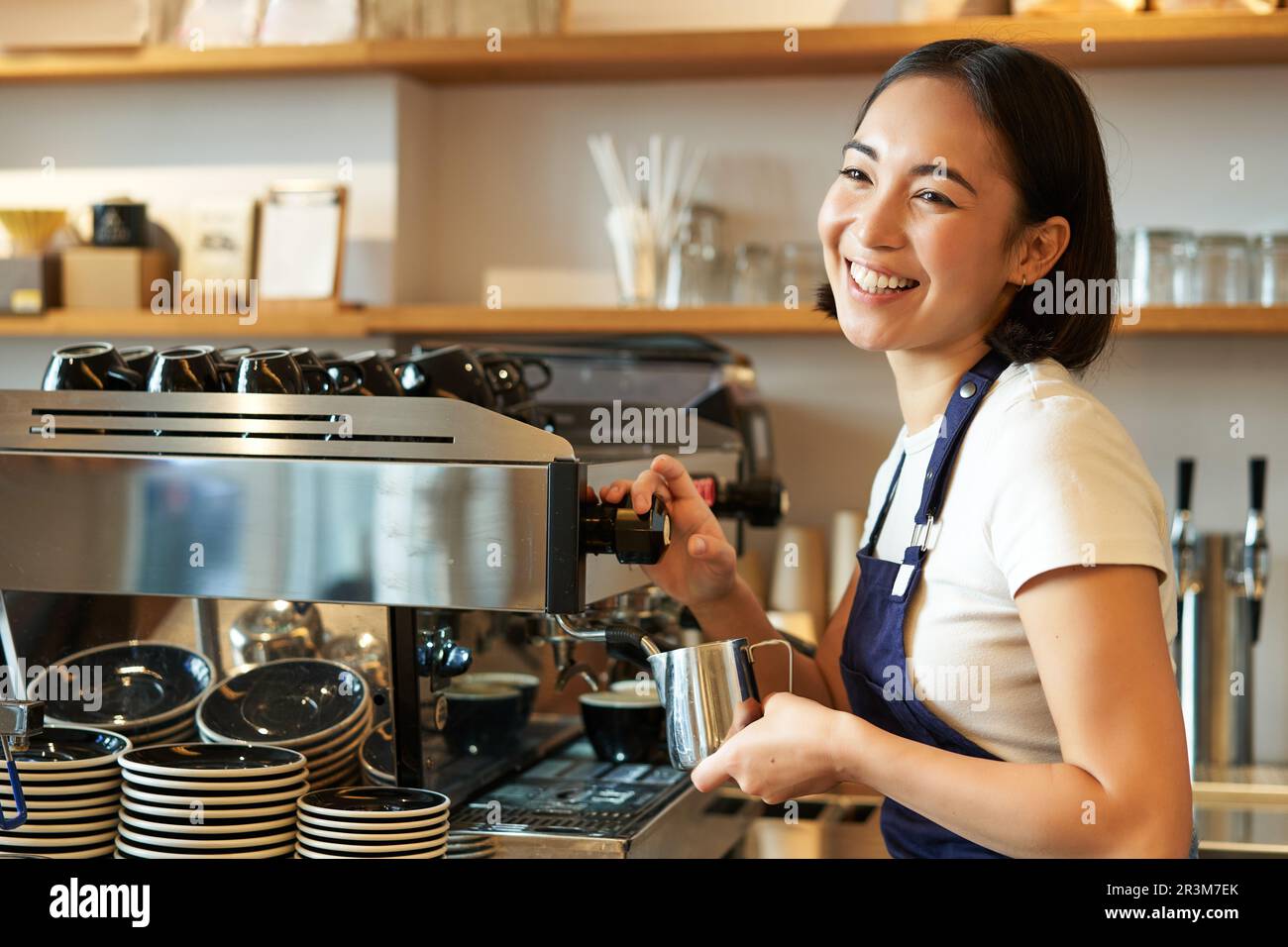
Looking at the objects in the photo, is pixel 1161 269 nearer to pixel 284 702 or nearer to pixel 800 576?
pixel 800 576

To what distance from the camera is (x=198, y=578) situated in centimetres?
107

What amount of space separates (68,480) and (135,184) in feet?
6.01

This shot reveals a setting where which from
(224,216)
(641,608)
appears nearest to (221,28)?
(224,216)

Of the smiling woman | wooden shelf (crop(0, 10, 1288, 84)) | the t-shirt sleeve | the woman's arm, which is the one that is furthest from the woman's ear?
wooden shelf (crop(0, 10, 1288, 84))

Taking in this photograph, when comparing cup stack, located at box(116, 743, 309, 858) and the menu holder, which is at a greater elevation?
the menu holder

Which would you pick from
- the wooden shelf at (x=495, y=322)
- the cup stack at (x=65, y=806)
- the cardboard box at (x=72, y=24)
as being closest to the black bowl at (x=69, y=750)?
the cup stack at (x=65, y=806)

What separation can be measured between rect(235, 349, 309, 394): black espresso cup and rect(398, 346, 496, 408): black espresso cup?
0.17m

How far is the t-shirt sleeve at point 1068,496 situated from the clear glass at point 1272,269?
58.8 inches

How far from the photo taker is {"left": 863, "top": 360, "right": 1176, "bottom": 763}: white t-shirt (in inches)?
36.9

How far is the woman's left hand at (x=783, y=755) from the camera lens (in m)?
1.00

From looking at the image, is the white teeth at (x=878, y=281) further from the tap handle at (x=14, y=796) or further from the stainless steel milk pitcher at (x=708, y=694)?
the tap handle at (x=14, y=796)

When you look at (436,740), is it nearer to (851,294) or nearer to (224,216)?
(851,294)

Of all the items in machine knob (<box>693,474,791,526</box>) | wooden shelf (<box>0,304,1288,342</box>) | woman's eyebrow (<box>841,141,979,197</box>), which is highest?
woman's eyebrow (<box>841,141,979,197</box>)

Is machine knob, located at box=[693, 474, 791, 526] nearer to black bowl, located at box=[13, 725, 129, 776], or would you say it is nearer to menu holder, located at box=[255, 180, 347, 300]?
black bowl, located at box=[13, 725, 129, 776]
